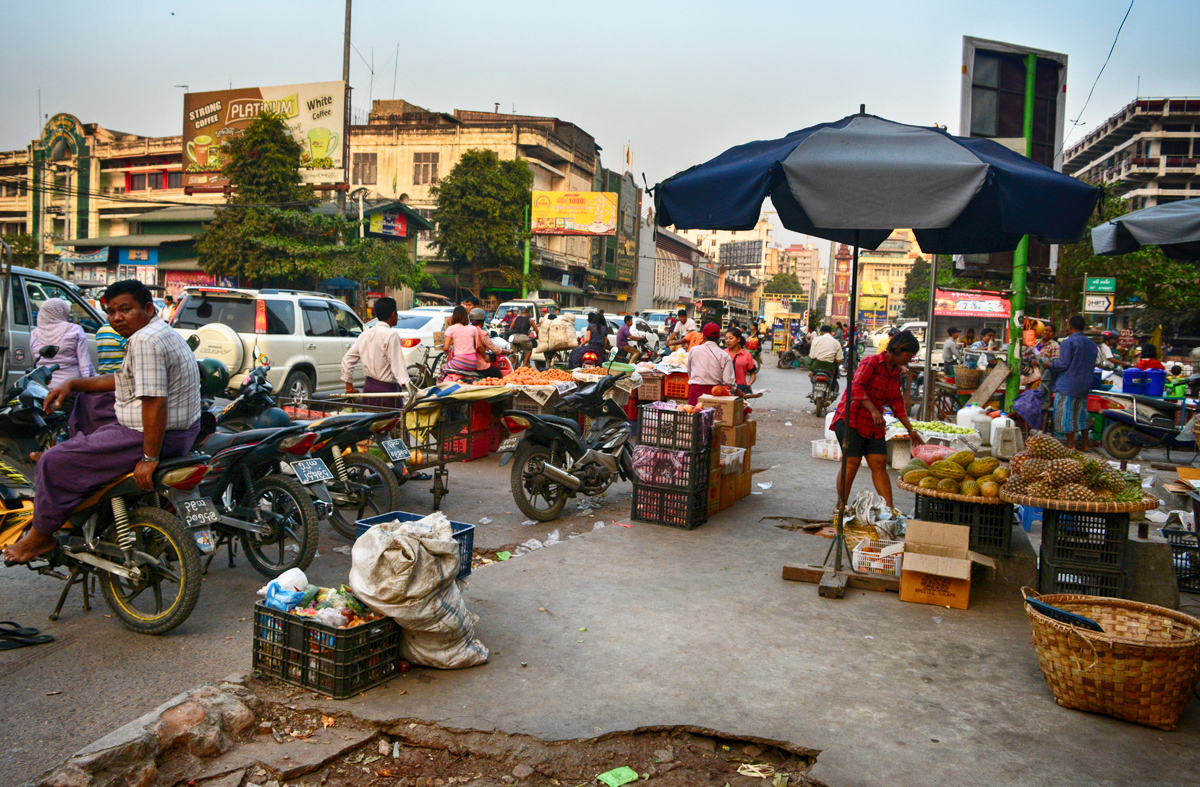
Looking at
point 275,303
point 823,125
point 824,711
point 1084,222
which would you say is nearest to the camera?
point 824,711

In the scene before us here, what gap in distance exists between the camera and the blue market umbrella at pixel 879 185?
4531mm

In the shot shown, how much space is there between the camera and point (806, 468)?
10.2 m

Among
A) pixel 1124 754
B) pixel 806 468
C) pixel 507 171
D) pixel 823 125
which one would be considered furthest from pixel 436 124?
pixel 1124 754

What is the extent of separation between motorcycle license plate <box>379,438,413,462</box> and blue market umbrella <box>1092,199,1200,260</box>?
230 inches

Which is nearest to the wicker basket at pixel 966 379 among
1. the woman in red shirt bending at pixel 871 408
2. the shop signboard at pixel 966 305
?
the shop signboard at pixel 966 305

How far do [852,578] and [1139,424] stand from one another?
880cm

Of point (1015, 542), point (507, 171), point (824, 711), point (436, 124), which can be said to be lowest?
point (824, 711)

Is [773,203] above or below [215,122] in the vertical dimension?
below

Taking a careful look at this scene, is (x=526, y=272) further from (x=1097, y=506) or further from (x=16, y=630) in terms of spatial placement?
(x=1097, y=506)

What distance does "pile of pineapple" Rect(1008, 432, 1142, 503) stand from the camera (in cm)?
470

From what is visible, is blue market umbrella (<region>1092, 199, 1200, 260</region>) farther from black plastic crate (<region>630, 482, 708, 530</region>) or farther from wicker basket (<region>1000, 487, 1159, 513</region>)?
black plastic crate (<region>630, 482, 708, 530</region>)

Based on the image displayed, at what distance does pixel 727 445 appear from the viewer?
28.5 feet

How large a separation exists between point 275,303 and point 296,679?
10160 millimetres

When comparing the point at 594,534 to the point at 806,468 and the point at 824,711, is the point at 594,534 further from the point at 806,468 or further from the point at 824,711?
the point at 806,468
